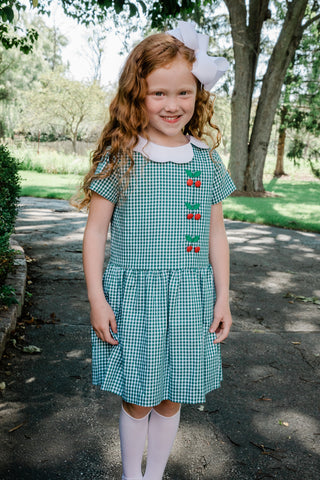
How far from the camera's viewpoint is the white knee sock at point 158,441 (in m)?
1.82

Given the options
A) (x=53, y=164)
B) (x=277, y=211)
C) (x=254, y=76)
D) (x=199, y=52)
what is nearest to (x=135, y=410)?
(x=199, y=52)

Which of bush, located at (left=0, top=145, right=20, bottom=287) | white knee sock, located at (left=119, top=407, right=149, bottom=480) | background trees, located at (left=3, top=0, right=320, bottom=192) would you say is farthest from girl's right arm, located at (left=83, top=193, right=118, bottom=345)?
background trees, located at (left=3, top=0, right=320, bottom=192)

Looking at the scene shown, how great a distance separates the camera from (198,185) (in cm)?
176

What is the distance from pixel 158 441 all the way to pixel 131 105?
1339 mm

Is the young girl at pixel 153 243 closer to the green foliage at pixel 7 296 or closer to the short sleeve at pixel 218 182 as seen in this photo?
the short sleeve at pixel 218 182

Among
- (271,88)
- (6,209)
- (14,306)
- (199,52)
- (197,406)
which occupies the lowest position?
(197,406)

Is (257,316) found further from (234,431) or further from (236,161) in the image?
(236,161)

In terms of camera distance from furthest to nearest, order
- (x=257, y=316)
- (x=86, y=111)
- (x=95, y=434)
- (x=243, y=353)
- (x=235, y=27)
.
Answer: (x=86, y=111), (x=235, y=27), (x=257, y=316), (x=243, y=353), (x=95, y=434)

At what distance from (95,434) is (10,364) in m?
0.93

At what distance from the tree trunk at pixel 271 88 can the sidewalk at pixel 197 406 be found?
9484mm

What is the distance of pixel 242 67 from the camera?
1295 centimetres

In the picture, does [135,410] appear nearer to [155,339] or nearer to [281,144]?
[155,339]

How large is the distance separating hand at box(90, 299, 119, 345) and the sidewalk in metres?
0.71

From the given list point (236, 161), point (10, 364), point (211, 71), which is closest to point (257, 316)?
point (10, 364)
